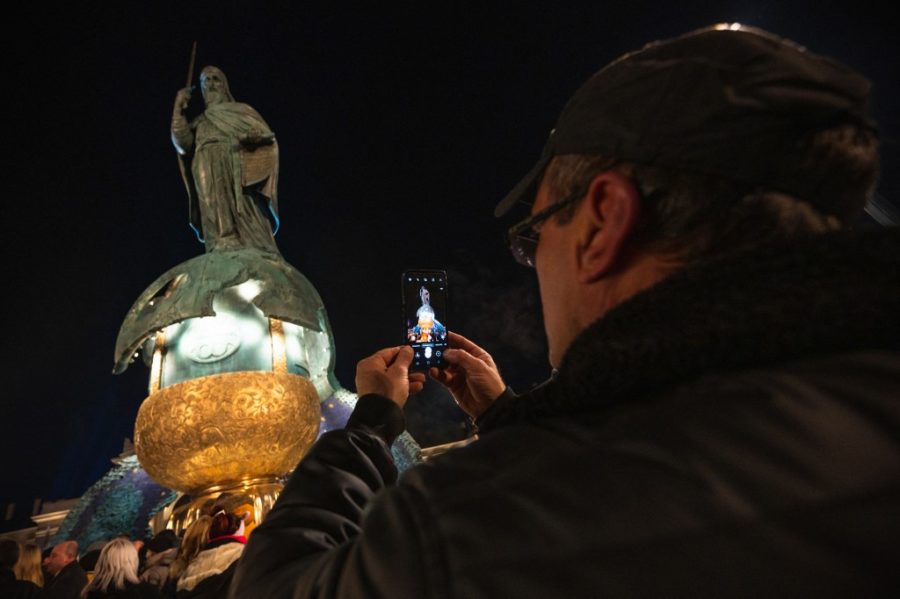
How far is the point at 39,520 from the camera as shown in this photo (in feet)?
31.0

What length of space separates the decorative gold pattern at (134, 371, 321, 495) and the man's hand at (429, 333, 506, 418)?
3054 mm

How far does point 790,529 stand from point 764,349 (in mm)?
169

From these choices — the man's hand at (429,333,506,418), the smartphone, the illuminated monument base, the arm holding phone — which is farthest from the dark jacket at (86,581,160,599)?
the arm holding phone

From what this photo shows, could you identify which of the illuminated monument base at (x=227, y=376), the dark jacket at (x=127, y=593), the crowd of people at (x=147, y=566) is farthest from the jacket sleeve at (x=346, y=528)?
the illuminated monument base at (x=227, y=376)

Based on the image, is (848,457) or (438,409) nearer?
(848,457)

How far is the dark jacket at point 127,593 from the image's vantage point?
3.05 metres

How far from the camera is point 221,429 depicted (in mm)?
4047

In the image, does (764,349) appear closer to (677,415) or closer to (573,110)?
(677,415)

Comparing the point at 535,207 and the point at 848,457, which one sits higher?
the point at 535,207

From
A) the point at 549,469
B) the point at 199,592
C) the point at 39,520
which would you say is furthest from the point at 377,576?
the point at 39,520

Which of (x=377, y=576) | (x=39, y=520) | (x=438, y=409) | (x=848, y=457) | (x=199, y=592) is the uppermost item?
(x=848, y=457)

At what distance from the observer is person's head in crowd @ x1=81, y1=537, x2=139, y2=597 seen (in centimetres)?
310

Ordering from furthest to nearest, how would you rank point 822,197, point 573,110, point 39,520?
point 39,520 < point 573,110 < point 822,197

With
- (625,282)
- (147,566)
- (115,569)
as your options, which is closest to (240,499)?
(147,566)
